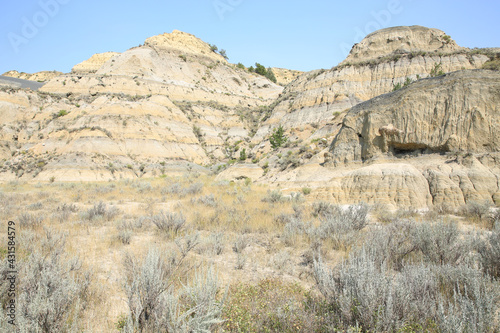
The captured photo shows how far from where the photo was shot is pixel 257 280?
13.3 ft

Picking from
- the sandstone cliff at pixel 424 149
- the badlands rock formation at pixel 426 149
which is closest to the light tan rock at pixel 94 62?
the sandstone cliff at pixel 424 149

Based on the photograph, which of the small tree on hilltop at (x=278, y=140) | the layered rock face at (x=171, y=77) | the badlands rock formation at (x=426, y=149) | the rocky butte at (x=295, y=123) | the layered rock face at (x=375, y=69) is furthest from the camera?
the layered rock face at (x=171, y=77)

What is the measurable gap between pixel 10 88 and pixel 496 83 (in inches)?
2231

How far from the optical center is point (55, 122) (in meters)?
35.5

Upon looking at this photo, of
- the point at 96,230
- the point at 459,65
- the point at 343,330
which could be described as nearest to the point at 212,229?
the point at 96,230

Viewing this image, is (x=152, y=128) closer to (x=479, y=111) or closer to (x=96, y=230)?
(x=96, y=230)

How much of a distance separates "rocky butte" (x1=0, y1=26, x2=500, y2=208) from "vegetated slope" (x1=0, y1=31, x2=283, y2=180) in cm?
21

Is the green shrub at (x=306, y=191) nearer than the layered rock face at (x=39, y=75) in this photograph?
Yes

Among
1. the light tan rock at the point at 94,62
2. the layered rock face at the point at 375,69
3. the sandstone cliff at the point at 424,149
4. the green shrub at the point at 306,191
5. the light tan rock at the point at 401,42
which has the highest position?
the light tan rock at the point at 94,62

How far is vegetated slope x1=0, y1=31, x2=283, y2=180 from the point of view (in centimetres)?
2983

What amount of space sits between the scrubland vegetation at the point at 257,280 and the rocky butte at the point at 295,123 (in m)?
5.75

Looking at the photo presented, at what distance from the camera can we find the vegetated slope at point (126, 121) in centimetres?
2983

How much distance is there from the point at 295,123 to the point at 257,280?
33034 mm

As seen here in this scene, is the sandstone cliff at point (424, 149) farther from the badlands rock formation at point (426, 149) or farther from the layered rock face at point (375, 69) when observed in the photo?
the layered rock face at point (375, 69)
